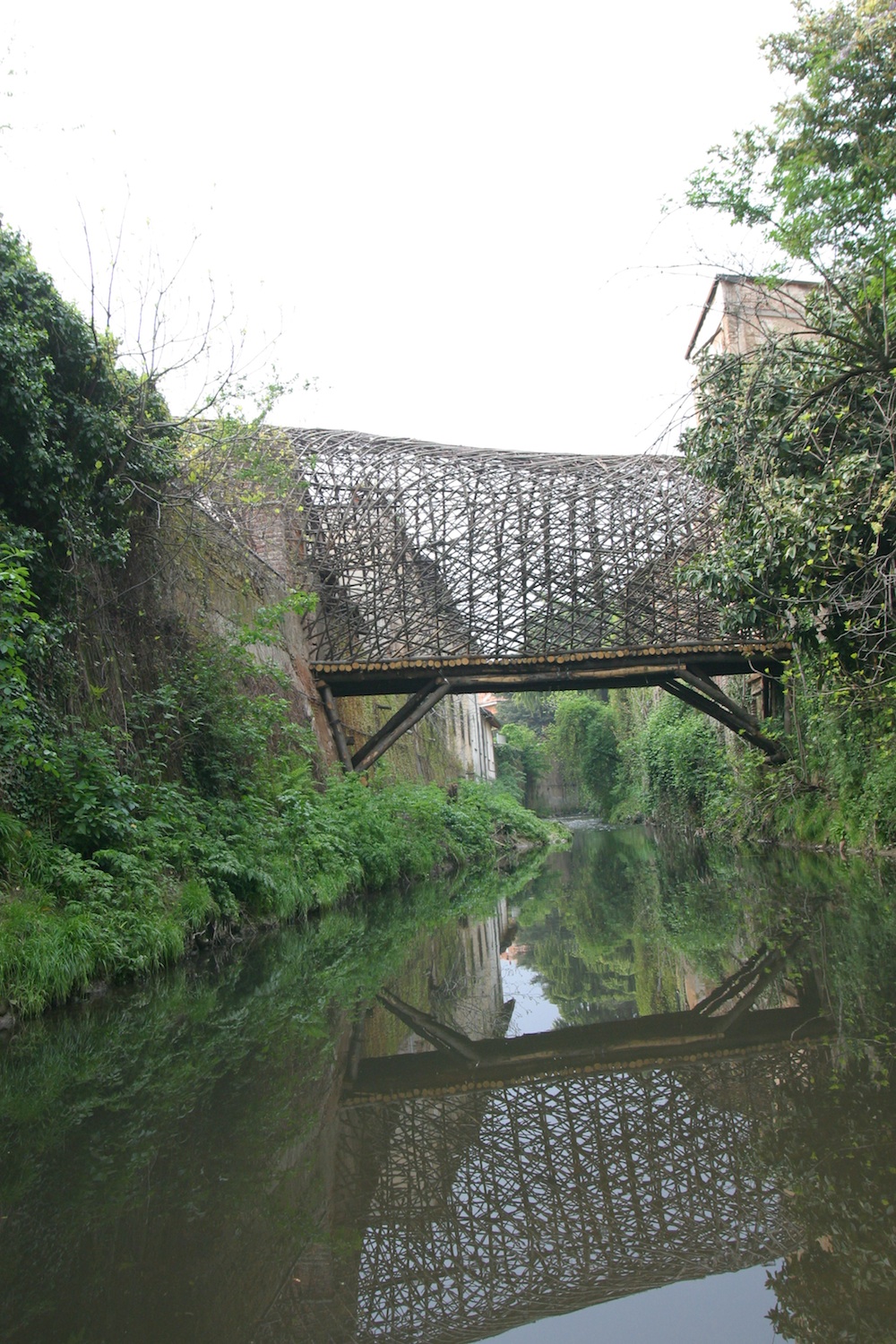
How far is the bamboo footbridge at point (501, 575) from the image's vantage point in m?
13.9

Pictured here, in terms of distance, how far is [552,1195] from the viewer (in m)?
2.37

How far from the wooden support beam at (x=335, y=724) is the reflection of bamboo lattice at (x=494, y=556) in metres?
0.53

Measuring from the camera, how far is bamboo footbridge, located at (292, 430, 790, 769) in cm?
1395

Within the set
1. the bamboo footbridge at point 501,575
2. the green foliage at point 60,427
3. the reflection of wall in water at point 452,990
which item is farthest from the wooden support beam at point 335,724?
the reflection of wall in water at point 452,990

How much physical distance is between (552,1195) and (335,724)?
40.7 ft

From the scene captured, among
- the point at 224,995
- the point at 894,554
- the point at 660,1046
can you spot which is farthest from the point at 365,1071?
the point at 894,554

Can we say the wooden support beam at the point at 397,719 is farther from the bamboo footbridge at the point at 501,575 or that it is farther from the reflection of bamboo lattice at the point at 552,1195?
the reflection of bamboo lattice at the point at 552,1195

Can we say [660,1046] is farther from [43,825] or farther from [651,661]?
[651,661]

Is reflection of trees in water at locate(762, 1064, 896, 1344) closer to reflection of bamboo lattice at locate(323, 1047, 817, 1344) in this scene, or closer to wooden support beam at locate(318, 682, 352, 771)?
reflection of bamboo lattice at locate(323, 1047, 817, 1344)

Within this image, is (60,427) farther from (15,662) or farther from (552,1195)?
(552,1195)

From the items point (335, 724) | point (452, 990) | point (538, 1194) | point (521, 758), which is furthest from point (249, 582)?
point (521, 758)

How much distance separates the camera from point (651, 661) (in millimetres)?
14070

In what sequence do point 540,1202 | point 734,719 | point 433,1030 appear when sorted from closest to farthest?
point 540,1202, point 433,1030, point 734,719

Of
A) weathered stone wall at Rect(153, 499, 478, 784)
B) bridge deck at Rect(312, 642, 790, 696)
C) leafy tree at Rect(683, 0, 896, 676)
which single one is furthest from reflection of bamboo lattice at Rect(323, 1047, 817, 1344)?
bridge deck at Rect(312, 642, 790, 696)
